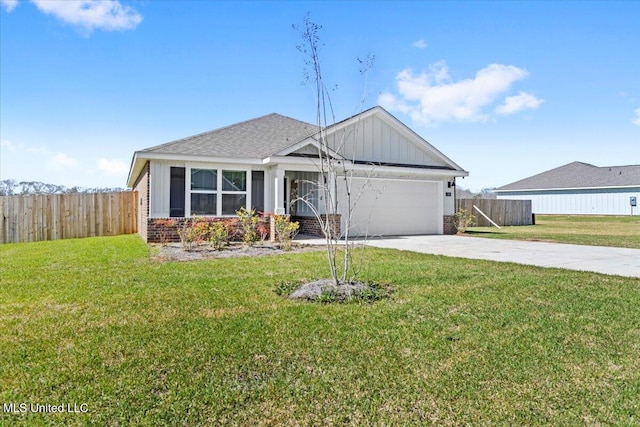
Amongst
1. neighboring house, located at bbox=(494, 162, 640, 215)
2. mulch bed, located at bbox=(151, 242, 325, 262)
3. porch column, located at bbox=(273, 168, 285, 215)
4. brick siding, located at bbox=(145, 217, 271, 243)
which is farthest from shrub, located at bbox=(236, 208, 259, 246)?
neighboring house, located at bbox=(494, 162, 640, 215)

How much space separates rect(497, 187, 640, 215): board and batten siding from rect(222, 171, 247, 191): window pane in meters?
34.8

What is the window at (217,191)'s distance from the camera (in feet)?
42.7

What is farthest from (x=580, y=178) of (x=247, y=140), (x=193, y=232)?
(x=193, y=232)

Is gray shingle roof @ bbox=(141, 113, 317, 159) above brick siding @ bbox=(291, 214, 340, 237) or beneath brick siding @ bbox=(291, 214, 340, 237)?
above

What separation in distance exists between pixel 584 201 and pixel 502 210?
Result: 15.5m

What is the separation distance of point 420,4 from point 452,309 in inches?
374

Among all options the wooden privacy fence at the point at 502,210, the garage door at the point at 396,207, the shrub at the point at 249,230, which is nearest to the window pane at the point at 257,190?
the shrub at the point at 249,230

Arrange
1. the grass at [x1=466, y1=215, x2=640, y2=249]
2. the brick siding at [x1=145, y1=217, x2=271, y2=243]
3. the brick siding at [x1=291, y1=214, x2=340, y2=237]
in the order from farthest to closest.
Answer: the brick siding at [x1=291, y1=214, x2=340, y2=237] < the grass at [x1=466, y1=215, x2=640, y2=249] < the brick siding at [x1=145, y1=217, x2=271, y2=243]

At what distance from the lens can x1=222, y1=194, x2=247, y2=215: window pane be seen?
530 inches

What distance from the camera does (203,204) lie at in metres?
13.1

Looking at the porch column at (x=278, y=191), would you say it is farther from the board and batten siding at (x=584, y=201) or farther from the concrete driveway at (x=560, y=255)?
the board and batten siding at (x=584, y=201)

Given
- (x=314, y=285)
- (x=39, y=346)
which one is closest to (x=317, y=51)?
(x=314, y=285)
